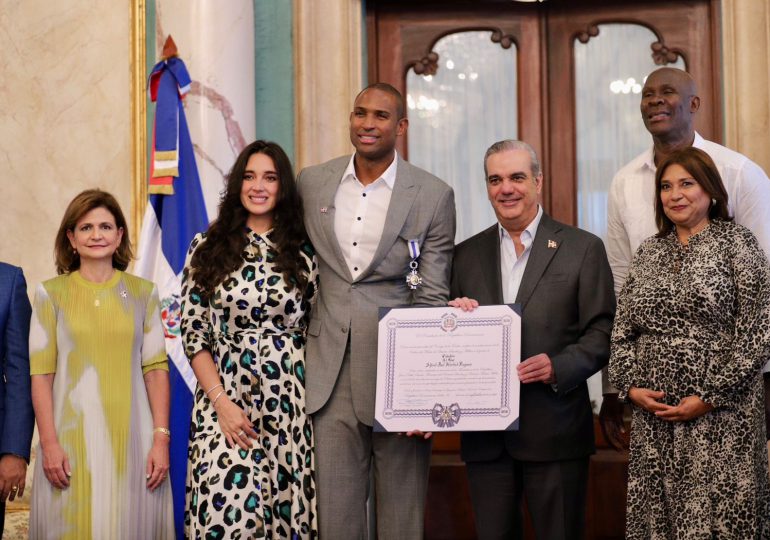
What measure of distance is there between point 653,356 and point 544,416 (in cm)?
45

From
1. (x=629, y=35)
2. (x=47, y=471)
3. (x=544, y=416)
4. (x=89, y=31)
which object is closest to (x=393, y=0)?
(x=629, y=35)

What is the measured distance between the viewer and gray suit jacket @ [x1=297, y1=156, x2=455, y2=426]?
→ 3.69m

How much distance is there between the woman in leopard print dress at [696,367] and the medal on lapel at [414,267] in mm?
743

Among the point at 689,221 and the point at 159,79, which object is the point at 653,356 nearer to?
the point at 689,221

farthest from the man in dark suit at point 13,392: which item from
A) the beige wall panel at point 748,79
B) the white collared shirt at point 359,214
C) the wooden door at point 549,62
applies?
the beige wall panel at point 748,79

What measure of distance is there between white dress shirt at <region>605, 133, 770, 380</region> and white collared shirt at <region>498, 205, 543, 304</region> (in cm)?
59

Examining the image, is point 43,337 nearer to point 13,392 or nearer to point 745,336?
point 13,392

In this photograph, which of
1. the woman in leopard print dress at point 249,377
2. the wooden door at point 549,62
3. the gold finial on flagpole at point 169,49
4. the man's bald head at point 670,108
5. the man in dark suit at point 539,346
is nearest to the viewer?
the woman in leopard print dress at point 249,377

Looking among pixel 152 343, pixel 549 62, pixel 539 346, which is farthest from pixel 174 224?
pixel 549 62

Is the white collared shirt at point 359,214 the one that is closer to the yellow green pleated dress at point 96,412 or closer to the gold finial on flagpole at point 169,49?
the yellow green pleated dress at point 96,412

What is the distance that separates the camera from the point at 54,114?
18.9 ft

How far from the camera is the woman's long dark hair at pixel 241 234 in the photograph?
364cm

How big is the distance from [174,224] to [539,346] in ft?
6.84

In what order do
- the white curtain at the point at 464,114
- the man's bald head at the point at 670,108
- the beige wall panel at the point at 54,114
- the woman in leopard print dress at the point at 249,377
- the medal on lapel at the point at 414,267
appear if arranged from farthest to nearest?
the white curtain at the point at 464,114 < the beige wall panel at the point at 54,114 < the man's bald head at the point at 670,108 < the medal on lapel at the point at 414,267 < the woman in leopard print dress at the point at 249,377
